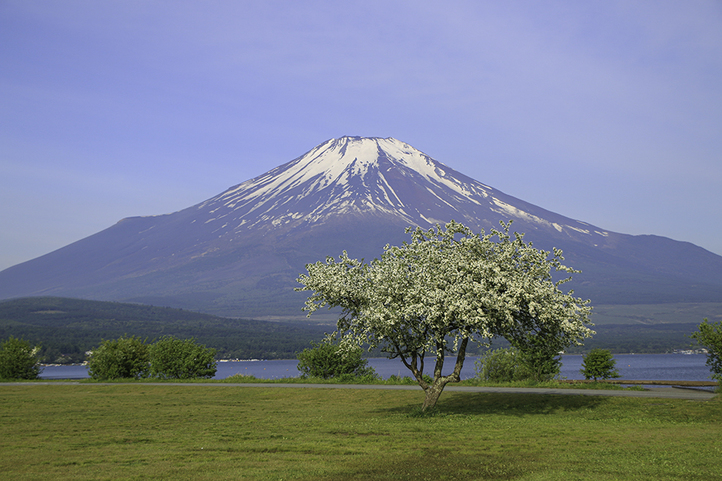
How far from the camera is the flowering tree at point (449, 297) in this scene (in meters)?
19.5

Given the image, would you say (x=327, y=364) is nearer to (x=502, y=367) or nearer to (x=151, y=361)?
(x=502, y=367)

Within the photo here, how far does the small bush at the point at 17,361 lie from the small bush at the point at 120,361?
200 inches

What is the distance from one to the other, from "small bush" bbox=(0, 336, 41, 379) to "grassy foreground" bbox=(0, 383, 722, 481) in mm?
16985

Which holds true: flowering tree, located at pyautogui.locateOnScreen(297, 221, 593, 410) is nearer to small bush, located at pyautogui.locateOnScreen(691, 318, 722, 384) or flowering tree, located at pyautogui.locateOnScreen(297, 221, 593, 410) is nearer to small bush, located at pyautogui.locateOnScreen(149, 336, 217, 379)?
small bush, located at pyautogui.locateOnScreen(691, 318, 722, 384)

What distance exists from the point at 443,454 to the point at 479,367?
88.5 feet

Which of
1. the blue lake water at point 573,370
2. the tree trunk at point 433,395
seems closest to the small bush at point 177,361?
the blue lake water at point 573,370

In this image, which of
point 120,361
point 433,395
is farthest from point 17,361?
point 433,395

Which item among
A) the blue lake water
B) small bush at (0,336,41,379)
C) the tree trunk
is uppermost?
the tree trunk

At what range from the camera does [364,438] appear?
1762 centimetres

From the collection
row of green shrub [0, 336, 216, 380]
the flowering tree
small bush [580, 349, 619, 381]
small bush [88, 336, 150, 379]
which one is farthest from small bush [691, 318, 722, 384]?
small bush [88, 336, 150, 379]

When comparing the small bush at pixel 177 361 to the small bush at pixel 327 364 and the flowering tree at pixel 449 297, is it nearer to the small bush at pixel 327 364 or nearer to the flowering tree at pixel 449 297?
the small bush at pixel 327 364

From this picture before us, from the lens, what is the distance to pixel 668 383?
3133cm

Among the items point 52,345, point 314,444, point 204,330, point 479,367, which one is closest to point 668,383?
point 479,367

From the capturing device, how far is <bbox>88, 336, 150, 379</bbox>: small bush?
42.3 metres
